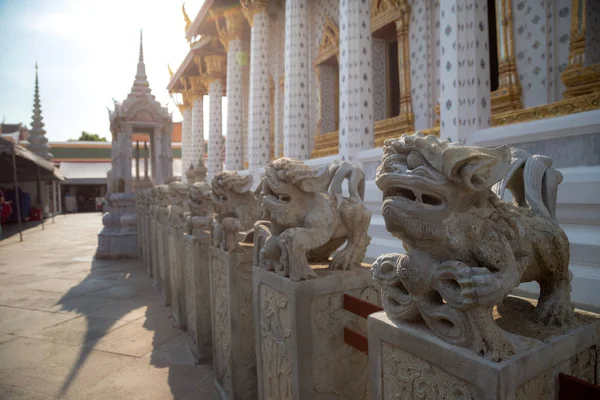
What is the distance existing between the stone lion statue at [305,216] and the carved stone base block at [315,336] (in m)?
0.09

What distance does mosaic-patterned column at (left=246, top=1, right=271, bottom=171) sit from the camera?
29.1ft

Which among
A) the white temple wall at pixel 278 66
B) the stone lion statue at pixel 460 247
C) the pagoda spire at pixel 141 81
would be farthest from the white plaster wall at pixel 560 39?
the pagoda spire at pixel 141 81

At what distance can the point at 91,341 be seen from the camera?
370 cm

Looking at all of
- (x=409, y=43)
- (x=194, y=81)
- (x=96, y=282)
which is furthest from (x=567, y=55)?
(x=194, y=81)

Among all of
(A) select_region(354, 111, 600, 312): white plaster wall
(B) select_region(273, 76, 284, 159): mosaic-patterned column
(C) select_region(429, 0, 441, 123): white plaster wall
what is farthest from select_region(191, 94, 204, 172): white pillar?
(A) select_region(354, 111, 600, 312): white plaster wall

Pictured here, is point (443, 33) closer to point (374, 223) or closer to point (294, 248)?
point (374, 223)

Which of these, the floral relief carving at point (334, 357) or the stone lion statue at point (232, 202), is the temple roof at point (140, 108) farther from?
the floral relief carving at point (334, 357)

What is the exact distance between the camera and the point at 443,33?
4.09 metres

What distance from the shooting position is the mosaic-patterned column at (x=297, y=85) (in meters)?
7.45

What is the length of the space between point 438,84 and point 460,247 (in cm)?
609

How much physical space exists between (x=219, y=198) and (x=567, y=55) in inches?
188

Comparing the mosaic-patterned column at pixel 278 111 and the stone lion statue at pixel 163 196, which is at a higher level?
the mosaic-patterned column at pixel 278 111

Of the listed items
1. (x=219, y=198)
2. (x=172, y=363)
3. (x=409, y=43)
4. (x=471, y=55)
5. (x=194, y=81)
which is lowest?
(x=172, y=363)

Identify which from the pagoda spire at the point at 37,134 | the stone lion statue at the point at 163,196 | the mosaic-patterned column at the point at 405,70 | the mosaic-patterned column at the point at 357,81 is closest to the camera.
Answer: the stone lion statue at the point at 163,196
